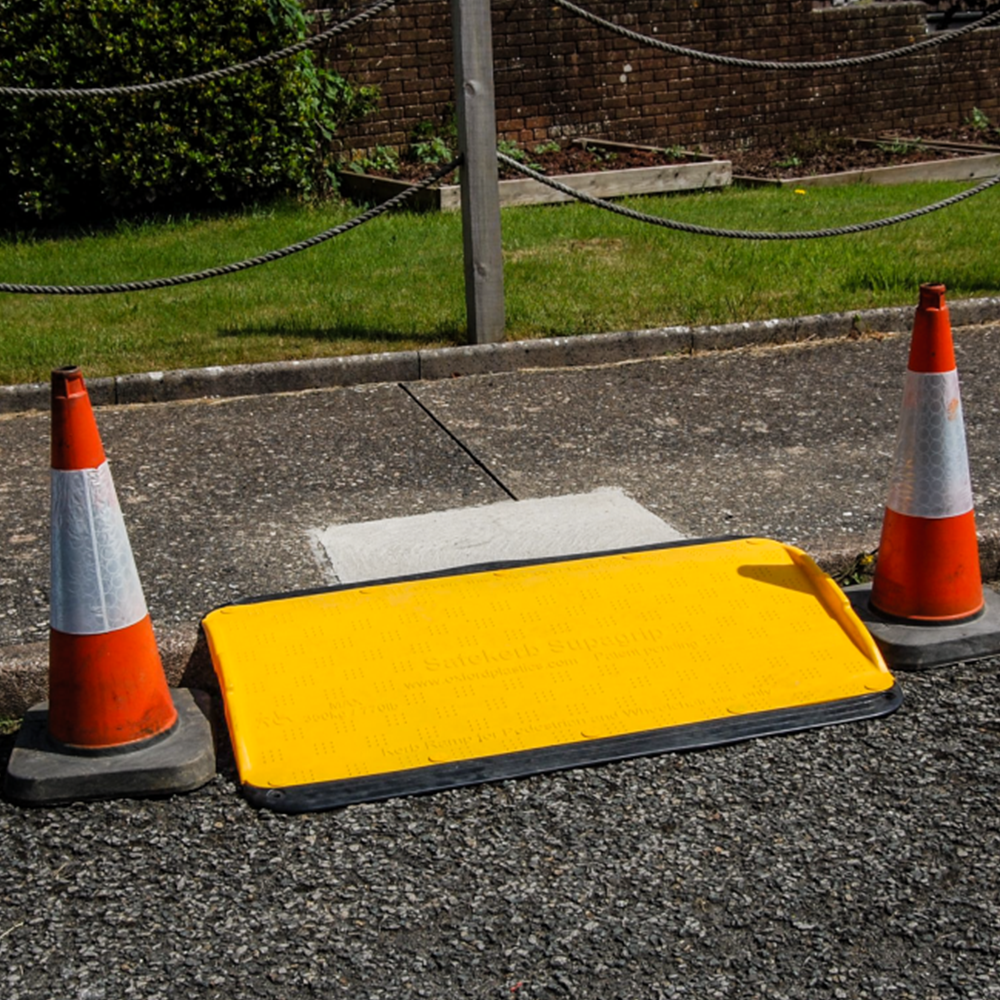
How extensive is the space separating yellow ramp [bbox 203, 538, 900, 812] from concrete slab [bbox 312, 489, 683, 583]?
296 mm

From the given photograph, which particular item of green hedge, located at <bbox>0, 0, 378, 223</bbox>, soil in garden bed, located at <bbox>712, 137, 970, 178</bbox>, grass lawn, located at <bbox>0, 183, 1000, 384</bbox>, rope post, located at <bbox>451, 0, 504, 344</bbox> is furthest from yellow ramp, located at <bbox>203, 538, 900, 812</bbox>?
soil in garden bed, located at <bbox>712, 137, 970, 178</bbox>

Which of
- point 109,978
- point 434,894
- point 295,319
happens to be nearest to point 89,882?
point 109,978

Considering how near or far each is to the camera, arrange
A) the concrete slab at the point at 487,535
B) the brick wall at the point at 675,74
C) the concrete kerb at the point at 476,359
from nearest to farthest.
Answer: the concrete slab at the point at 487,535, the concrete kerb at the point at 476,359, the brick wall at the point at 675,74

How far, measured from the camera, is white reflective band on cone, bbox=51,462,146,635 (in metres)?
2.91

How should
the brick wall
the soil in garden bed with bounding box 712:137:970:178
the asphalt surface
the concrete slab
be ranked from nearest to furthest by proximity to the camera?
the asphalt surface, the concrete slab, the brick wall, the soil in garden bed with bounding box 712:137:970:178

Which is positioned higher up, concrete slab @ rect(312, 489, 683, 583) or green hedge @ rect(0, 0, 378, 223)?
green hedge @ rect(0, 0, 378, 223)

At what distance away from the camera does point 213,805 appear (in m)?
2.87

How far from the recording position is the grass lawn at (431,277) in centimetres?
629

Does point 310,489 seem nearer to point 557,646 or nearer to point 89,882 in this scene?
point 557,646

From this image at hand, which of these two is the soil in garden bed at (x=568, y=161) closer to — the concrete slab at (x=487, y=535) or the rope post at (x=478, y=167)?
the rope post at (x=478, y=167)

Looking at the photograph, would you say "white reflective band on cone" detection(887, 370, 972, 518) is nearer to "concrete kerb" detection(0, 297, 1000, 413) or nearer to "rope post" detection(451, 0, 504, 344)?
"concrete kerb" detection(0, 297, 1000, 413)

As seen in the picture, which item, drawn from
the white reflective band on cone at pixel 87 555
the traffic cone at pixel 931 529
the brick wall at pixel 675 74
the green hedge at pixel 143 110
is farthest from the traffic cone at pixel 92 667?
the brick wall at pixel 675 74

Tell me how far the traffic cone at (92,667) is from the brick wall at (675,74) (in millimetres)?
8655

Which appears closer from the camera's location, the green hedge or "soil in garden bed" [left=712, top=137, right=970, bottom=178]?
the green hedge
